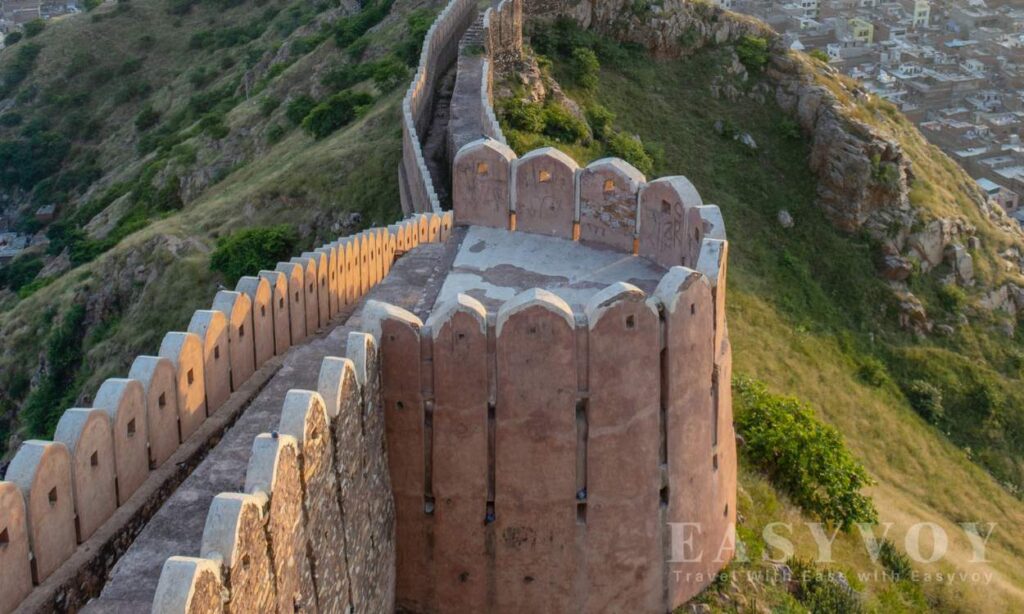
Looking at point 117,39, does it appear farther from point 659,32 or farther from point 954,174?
point 954,174

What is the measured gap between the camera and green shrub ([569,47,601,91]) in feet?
134

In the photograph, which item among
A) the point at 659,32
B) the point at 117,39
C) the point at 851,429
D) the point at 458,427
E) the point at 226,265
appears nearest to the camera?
the point at 458,427

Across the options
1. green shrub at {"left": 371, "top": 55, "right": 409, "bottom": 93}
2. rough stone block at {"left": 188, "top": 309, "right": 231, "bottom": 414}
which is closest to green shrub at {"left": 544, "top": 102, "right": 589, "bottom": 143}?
green shrub at {"left": 371, "top": 55, "right": 409, "bottom": 93}

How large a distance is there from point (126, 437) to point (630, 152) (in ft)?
91.5

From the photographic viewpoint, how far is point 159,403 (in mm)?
11117

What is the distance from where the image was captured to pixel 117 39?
276 feet

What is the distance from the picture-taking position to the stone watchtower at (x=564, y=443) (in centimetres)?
1166

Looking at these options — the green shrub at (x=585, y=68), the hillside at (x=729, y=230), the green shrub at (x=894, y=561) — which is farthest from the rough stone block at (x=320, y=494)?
the green shrub at (x=585, y=68)

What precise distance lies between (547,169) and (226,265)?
64.1 ft

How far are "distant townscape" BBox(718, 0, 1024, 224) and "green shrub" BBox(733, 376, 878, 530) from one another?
62491mm

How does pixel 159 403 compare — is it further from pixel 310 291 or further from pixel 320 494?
pixel 310 291

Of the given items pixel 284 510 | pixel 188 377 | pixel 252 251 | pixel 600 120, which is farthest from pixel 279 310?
pixel 600 120

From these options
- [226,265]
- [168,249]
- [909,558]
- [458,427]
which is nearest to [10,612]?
[458,427]

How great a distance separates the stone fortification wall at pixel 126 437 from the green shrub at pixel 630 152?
74.1 feet
